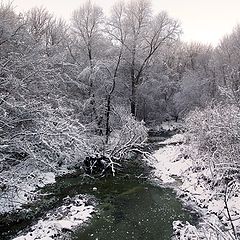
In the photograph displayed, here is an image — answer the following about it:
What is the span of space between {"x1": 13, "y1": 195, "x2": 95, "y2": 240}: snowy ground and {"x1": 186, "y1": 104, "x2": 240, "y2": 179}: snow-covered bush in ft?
14.6

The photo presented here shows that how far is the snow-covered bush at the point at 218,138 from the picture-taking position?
1123 cm

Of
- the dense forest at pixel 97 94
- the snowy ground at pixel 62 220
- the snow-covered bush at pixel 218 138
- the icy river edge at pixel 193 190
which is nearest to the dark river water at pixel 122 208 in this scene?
the snowy ground at pixel 62 220

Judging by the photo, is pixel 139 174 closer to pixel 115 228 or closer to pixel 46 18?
pixel 115 228

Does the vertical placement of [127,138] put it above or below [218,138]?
below

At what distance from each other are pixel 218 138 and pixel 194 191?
241cm

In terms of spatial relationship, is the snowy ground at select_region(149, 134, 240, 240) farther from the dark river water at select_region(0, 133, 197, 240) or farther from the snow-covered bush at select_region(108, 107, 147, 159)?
the snow-covered bush at select_region(108, 107, 147, 159)

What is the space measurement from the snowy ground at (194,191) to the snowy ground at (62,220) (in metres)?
2.98

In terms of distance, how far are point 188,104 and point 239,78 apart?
22.3 ft

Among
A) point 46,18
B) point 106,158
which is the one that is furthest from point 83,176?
point 46,18

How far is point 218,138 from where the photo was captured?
42.7 ft

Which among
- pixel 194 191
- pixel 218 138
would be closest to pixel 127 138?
pixel 218 138

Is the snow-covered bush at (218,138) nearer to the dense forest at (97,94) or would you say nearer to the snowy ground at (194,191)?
the dense forest at (97,94)

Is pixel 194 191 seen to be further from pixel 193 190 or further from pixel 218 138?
pixel 218 138

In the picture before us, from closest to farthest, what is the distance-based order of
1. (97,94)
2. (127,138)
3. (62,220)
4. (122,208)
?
(62,220), (122,208), (127,138), (97,94)
